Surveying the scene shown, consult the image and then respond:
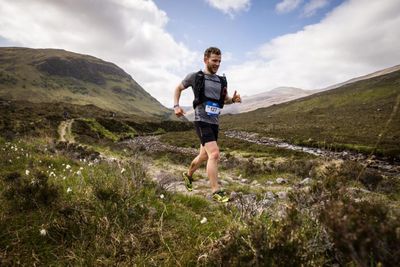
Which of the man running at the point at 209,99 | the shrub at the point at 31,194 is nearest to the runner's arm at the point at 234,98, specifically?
the man running at the point at 209,99

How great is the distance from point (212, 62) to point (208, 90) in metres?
0.59

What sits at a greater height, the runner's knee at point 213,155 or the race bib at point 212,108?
the race bib at point 212,108

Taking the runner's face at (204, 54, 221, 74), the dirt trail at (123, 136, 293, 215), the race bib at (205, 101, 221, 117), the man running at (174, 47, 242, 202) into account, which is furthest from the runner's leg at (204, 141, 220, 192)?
the runner's face at (204, 54, 221, 74)

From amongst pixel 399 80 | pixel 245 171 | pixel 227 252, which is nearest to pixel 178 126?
pixel 245 171

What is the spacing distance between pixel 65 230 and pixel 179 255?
1.15 meters

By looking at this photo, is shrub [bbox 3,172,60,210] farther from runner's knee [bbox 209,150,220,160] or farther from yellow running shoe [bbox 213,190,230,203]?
runner's knee [bbox 209,150,220,160]

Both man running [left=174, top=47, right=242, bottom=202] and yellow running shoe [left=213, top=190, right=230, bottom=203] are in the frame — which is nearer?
yellow running shoe [left=213, top=190, right=230, bottom=203]

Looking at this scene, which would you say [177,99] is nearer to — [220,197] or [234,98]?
[234,98]

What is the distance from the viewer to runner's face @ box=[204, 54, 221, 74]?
5.58 meters

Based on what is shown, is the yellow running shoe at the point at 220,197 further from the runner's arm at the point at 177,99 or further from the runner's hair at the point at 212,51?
the runner's hair at the point at 212,51

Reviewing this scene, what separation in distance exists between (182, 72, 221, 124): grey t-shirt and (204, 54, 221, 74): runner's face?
13 cm

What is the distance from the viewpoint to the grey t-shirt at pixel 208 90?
5548mm

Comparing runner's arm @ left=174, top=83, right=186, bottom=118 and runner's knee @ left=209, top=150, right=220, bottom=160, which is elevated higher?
runner's arm @ left=174, top=83, right=186, bottom=118

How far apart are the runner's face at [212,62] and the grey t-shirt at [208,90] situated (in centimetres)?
13
